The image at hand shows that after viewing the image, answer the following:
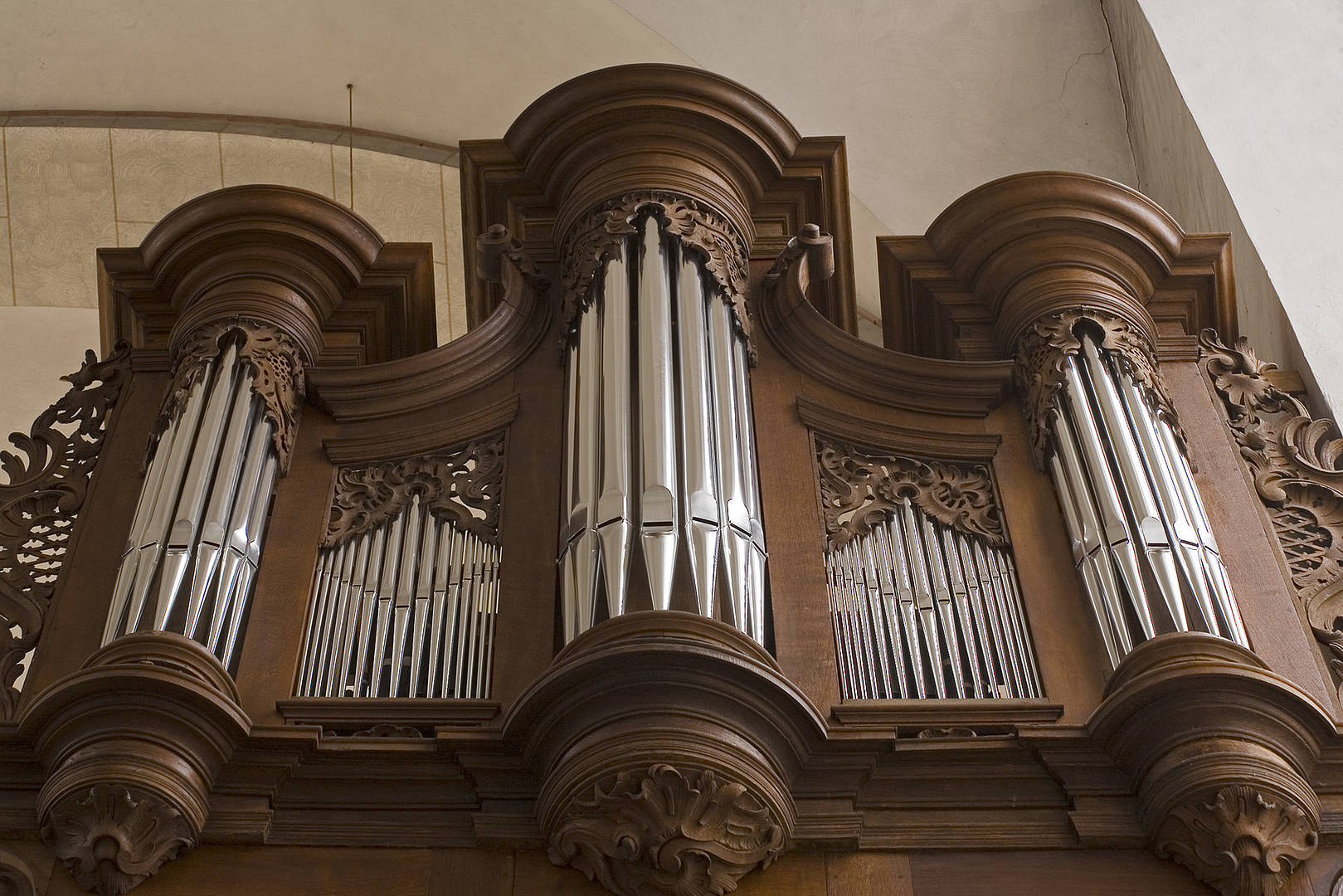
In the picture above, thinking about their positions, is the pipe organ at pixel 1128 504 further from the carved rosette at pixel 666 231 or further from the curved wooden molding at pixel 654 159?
the curved wooden molding at pixel 654 159

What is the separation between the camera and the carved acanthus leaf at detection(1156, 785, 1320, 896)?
4.31 m

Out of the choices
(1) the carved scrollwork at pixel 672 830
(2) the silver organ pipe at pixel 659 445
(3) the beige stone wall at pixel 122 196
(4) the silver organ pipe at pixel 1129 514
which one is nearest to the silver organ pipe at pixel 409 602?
(2) the silver organ pipe at pixel 659 445

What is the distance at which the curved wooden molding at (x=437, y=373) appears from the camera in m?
6.12

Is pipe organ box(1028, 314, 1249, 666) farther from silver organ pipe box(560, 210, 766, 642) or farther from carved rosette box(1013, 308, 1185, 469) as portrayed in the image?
silver organ pipe box(560, 210, 766, 642)

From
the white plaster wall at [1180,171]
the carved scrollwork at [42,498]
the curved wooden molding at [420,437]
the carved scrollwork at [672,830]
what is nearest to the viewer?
the carved scrollwork at [672,830]

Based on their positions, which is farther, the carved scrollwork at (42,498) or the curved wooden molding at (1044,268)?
the curved wooden molding at (1044,268)

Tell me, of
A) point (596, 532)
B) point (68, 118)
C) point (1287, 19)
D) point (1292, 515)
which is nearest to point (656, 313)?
point (596, 532)

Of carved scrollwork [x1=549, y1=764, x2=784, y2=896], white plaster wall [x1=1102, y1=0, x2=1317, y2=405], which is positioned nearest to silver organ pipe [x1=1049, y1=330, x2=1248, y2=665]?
white plaster wall [x1=1102, y1=0, x2=1317, y2=405]

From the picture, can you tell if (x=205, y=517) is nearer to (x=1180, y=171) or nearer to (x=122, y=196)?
(x=1180, y=171)

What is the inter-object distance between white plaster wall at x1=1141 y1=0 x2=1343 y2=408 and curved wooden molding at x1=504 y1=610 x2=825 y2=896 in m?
2.95

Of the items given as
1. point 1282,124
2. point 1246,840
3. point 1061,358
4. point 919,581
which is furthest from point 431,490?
point 1282,124

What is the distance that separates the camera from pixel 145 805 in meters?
4.39

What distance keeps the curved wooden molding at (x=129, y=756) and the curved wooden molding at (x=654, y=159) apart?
8.45 feet

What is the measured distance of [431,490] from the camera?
18.8 ft
